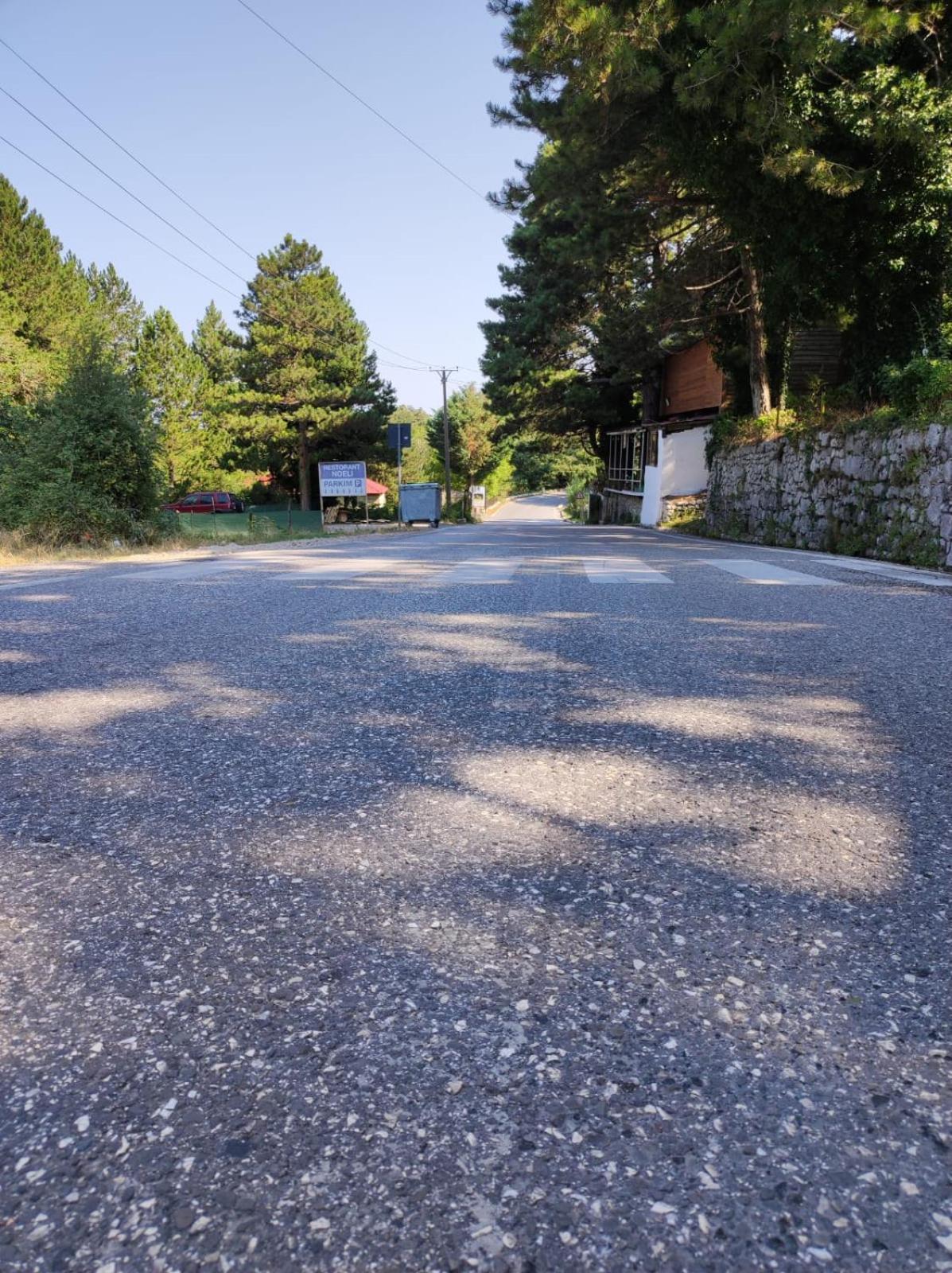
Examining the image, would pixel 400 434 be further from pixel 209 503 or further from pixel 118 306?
pixel 118 306

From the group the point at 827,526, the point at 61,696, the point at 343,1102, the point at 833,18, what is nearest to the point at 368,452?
the point at 827,526

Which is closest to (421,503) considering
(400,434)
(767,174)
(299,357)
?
(400,434)

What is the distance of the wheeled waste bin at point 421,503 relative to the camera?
1307 inches

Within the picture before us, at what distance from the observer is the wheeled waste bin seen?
3319 cm

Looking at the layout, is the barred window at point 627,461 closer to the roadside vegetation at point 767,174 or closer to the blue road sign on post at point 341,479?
the blue road sign on post at point 341,479

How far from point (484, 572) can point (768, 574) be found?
2.78 m

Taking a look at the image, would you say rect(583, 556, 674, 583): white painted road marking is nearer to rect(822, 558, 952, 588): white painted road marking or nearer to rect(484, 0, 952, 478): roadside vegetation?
rect(822, 558, 952, 588): white painted road marking

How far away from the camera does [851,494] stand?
40.2 ft

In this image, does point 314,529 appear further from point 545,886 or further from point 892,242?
point 545,886

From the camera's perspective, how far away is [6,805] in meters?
2.01

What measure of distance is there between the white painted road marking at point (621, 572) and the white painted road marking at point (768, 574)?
0.77 meters

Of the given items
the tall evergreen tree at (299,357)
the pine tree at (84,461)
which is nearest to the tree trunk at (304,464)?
the tall evergreen tree at (299,357)

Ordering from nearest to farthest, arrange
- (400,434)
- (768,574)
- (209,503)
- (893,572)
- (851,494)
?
(768,574), (893,572), (851,494), (400,434), (209,503)

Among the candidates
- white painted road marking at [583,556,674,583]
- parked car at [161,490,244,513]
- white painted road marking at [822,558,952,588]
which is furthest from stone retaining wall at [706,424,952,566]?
parked car at [161,490,244,513]
